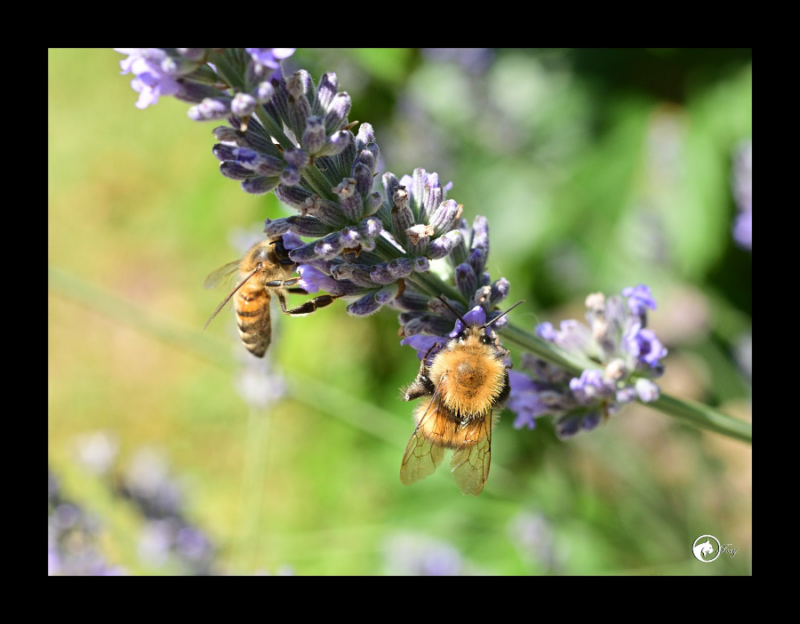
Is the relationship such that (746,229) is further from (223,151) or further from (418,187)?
(223,151)

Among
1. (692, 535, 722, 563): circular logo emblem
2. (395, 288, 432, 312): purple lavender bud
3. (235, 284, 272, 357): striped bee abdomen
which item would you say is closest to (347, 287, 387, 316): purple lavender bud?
(395, 288, 432, 312): purple lavender bud

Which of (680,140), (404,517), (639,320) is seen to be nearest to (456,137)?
(680,140)

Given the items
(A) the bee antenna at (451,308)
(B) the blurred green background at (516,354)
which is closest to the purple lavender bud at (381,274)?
(A) the bee antenna at (451,308)

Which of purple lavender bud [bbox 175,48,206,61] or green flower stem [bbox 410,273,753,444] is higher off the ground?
purple lavender bud [bbox 175,48,206,61]

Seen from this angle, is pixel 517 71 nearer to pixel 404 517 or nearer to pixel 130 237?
pixel 404 517

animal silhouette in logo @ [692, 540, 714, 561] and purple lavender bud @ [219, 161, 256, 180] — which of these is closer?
purple lavender bud @ [219, 161, 256, 180]

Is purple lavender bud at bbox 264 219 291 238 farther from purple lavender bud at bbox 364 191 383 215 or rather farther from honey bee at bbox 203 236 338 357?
honey bee at bbox 203 236 338 357

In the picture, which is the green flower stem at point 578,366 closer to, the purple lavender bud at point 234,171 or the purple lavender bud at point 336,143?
the purple lavender bud at point 336,143

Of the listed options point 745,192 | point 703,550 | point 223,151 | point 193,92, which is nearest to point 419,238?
point 223,151
